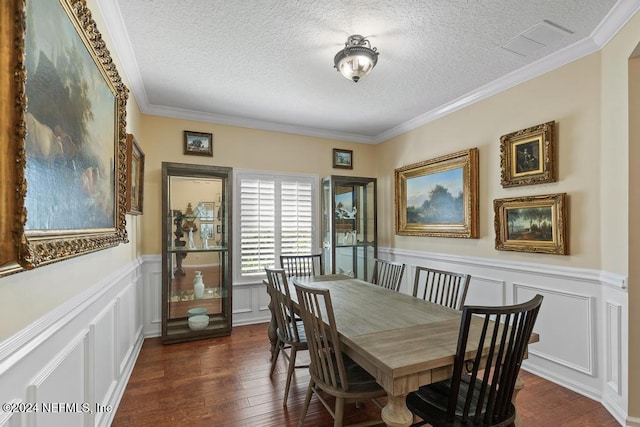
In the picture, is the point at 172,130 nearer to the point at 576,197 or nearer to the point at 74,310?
the point at 74,310

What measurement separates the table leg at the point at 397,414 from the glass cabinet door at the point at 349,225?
299 cm

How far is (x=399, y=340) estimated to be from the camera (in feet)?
5.44

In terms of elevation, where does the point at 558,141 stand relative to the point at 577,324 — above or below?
above

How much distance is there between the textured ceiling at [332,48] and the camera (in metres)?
2.10

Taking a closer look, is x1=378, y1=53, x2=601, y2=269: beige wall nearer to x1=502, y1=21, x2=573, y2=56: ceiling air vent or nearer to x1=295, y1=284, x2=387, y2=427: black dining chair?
x1=502, y1=21, x2=573, y2=56: ceiling air vent

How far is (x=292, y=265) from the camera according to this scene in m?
3.96

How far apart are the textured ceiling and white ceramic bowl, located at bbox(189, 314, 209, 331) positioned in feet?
8.49

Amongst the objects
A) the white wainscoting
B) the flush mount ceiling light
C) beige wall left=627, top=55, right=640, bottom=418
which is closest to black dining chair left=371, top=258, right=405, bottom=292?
the white wainscoting

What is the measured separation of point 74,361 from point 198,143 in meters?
3.04

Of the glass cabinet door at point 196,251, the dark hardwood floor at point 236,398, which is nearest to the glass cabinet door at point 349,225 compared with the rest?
the glass cabinet door at point 196,251

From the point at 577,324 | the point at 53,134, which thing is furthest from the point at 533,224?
the point at 53,134

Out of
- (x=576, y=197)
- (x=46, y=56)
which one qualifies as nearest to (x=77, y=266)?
(x=46, y=56)

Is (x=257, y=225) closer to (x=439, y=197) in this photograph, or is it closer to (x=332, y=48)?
(x=439, y=197)

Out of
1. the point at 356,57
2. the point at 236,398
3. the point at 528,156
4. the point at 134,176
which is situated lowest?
the point at 236,398
